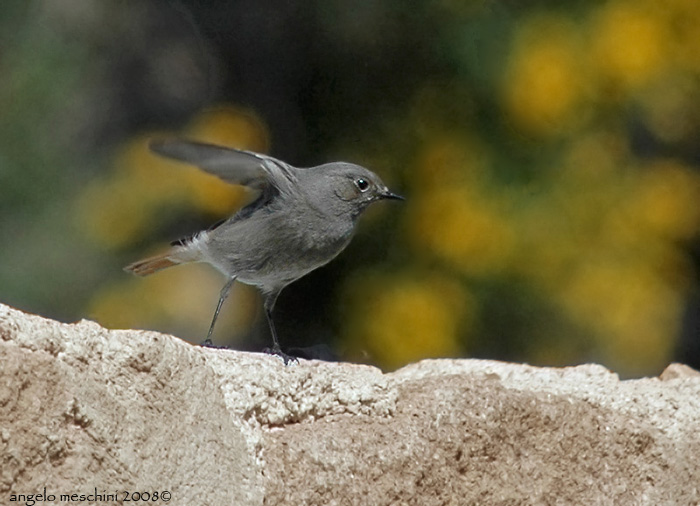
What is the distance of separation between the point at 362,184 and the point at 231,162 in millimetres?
462

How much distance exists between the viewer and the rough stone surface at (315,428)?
2035mm

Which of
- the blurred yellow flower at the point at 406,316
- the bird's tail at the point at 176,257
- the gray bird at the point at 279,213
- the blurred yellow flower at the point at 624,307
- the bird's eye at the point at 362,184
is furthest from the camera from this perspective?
the blurred yellow flower at the point at 406,316

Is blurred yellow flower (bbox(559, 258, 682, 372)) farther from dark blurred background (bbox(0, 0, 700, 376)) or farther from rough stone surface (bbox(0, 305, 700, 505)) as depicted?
rough stone surface (bbox(0, 305, 700, 505))

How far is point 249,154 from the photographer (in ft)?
12.0

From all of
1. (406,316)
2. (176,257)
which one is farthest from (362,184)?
(406,316)

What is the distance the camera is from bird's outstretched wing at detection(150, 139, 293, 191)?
3.59 metres

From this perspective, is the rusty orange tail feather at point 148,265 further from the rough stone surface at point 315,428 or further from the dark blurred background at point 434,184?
the dark blurred background at point 434,184

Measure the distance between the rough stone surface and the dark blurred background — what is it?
8.80 ft

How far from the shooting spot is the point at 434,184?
19.5ft

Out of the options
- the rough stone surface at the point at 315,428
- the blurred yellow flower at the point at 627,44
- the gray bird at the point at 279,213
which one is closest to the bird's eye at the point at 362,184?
the gray bird at the point at 279,213

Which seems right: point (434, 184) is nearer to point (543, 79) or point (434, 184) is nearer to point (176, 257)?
point (543, 79)

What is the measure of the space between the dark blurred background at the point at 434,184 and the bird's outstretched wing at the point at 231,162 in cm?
208

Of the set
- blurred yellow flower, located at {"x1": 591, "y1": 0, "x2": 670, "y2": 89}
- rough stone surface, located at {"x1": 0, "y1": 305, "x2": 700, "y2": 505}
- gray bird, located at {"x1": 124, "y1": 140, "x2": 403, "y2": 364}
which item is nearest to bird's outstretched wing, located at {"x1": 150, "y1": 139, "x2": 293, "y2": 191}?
gray bird, located at {"x1": 124, "y1": 140, "x2": 403, "y2": 364}

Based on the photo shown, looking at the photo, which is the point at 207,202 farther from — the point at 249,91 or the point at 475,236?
the point at 475,236
